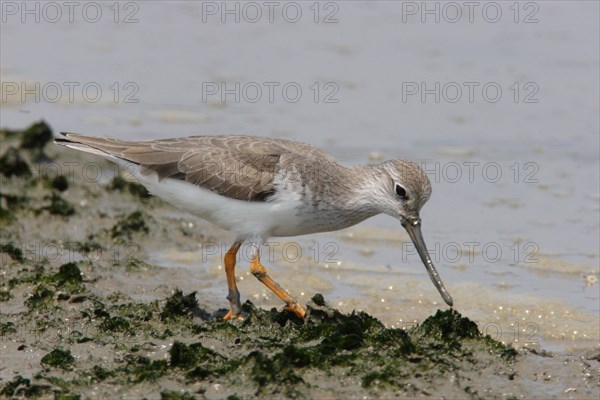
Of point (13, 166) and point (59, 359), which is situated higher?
point (13, 166)

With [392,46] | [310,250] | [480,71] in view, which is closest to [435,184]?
[310,250]

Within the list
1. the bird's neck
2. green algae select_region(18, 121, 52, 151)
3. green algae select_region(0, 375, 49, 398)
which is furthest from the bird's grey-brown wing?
green algae select_region(18, 121, 52, 151)

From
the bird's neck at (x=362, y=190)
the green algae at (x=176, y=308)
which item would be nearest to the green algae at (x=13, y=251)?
the green algae at (x=176, y=308)

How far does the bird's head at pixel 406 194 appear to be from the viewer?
8.12 meters

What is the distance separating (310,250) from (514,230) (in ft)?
7.29

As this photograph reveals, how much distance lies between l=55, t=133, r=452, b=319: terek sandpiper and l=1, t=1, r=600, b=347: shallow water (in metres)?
0.96

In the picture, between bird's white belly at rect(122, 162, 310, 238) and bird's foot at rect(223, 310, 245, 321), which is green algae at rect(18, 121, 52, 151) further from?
bird's foot at rect(223, 310, 245, 321)

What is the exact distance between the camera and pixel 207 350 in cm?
629

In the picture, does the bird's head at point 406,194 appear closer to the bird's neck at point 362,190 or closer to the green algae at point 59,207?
the bird's neck at point 362,190

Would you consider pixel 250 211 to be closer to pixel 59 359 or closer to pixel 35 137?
pixel 59 359

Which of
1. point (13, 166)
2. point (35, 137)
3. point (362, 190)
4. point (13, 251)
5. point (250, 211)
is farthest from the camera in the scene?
point (35, 137)

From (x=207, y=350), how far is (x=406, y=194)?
2572 millimetres

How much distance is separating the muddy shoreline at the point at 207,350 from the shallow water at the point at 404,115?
48.6 inches

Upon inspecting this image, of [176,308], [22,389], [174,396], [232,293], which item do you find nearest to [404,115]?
[232,293]
